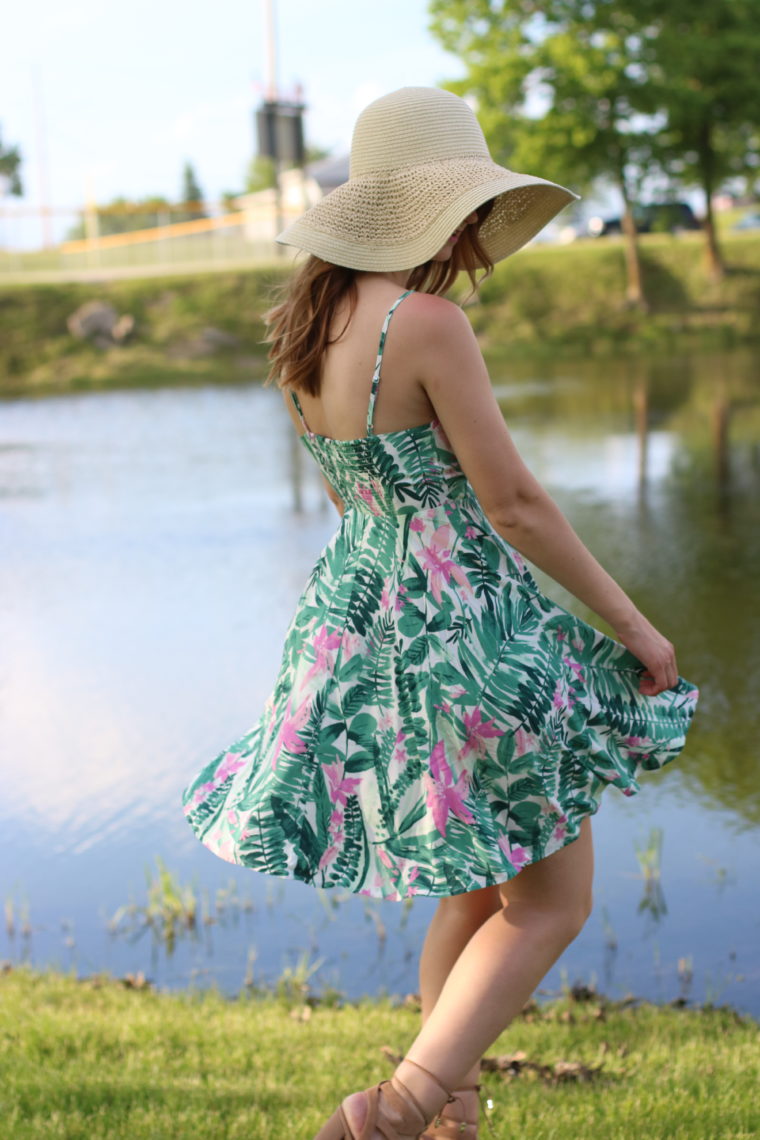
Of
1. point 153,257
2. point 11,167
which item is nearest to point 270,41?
point 153,257

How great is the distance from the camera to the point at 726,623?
6367mm

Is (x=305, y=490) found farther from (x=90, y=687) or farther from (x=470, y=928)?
(x=470, y=928)

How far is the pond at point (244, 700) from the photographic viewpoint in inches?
146

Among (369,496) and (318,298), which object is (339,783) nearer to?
(369,496)

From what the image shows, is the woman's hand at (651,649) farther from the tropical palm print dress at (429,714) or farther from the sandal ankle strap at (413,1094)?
the sandal ankle strap at (413,1094)

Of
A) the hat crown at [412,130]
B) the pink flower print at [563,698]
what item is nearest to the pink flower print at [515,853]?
the pink flower print at [563,698]

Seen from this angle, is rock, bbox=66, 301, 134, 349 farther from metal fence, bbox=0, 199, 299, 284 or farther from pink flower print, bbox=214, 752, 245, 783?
pink flower print, bbox=214, 752, 245, 783

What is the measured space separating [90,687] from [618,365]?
56.1 ft

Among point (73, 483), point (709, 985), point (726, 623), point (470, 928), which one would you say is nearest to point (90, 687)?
point (726, 623)

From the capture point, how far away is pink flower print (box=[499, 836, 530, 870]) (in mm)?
2062

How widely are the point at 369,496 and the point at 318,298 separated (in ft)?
1.10

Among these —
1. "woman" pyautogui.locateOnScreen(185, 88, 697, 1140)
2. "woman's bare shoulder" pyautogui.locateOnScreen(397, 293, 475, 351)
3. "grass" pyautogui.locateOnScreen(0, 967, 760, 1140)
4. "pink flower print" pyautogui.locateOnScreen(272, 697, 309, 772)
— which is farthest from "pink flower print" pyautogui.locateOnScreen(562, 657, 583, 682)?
"grass" pyautogui.locateOnScreen(0, 967, 760, 1140)

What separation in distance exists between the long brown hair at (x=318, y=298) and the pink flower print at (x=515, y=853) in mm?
803

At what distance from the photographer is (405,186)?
7.03ft
